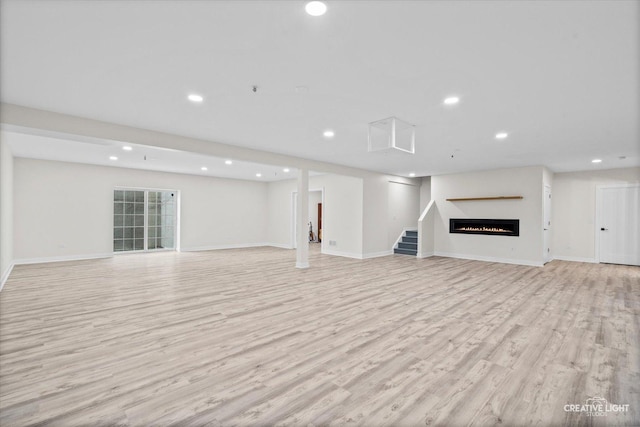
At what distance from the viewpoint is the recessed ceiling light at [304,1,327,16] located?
6.10ft

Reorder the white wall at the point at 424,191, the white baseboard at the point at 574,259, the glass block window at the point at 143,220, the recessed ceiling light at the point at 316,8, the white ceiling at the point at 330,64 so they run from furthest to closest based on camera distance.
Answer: the white wall at the point at 424,191 → the glass block window at the point at 143,220 → the white baseboard at the point at 574,259 → the white ceiling at the point at 330,64 → the recessed ceiling light at the point at 316,8

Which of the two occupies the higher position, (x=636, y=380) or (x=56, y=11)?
(x=56, y=11)

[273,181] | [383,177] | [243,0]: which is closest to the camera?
[243,0]

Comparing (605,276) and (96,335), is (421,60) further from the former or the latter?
(605,276)

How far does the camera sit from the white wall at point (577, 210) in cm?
794

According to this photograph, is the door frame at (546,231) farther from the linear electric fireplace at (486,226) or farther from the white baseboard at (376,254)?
the white baseboard at (376,254)

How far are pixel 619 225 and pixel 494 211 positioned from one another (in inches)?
119

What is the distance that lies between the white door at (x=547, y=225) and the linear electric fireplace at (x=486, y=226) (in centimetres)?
70

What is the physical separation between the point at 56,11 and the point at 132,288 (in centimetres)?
428

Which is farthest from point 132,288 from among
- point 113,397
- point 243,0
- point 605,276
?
point 605,276

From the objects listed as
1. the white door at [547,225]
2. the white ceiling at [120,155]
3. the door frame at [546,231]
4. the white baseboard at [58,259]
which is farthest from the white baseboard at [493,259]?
the white baseboard at [58,259]

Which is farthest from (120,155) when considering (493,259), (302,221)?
(493,259)

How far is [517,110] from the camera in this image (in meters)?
3.69

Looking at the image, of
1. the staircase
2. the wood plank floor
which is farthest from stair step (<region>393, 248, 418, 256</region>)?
the wood plank floor
